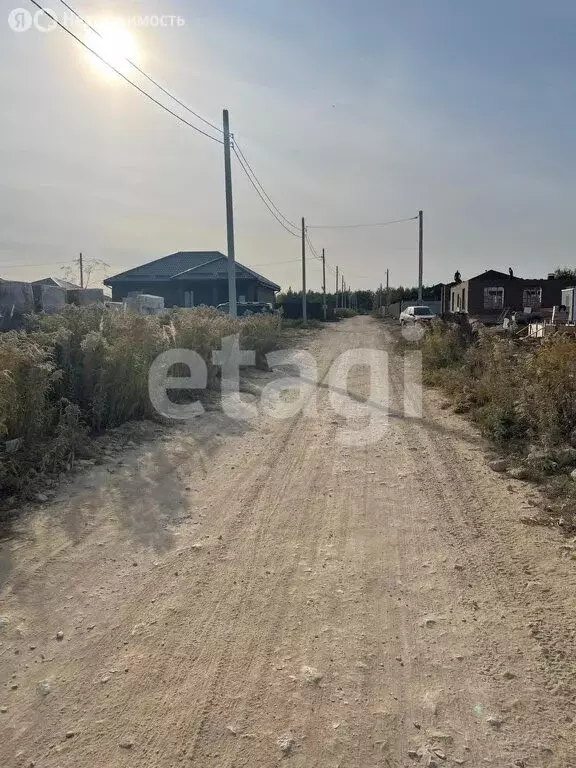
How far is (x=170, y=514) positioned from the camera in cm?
467

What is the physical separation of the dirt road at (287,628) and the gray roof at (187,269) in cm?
3653

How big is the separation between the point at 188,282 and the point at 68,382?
37242 mm

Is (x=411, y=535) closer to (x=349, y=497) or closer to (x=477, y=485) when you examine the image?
(x=349, y=497)

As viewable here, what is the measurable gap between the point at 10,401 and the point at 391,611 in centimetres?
405

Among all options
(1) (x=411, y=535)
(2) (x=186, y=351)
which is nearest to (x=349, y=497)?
(1) (x=411, y=535)

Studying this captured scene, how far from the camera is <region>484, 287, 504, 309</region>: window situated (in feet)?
145

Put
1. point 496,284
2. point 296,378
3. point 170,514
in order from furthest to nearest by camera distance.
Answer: point 496,284
point 296,378
point 170,514

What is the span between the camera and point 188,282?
4303cm

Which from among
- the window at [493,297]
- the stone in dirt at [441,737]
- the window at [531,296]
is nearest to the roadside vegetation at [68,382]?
the stone in dirt at [441,737]

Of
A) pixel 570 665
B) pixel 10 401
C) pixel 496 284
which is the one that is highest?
pixel 496 284
